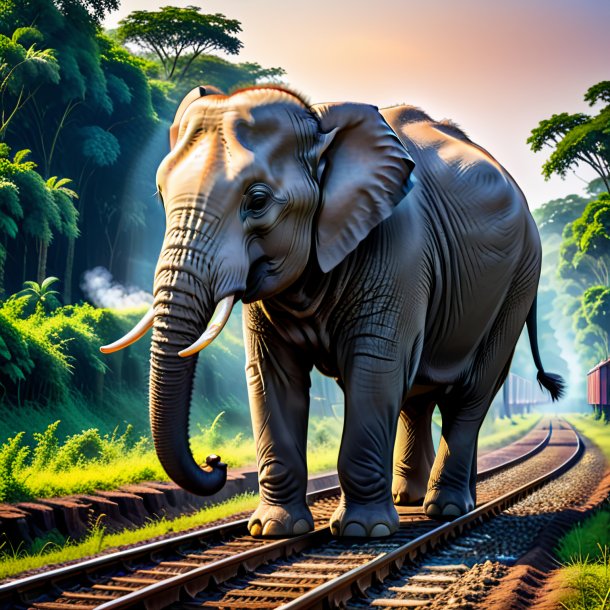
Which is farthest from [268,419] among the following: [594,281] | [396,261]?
[594,281]

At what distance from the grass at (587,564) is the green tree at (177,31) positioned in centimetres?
3320

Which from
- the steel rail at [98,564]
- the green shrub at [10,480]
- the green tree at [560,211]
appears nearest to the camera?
the steel rail at [98,564]

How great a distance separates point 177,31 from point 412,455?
110 feet

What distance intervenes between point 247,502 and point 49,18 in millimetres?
16959

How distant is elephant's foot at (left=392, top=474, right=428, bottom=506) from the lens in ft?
36.3

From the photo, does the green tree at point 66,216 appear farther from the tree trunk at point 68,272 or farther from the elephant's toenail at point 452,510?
the elephant's toenail at point 452,510

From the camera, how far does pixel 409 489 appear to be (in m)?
11.1

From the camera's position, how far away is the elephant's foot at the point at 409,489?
11073mm

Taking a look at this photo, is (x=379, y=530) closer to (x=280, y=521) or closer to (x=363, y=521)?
(x=363, y=521)

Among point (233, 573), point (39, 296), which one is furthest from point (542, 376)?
point (39, 296)

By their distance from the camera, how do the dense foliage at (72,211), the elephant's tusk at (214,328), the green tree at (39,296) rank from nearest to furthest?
1. the elephant's tusk at (214,328)
2. the dense foliage at (72,211)
3. the green tree at (39,296)

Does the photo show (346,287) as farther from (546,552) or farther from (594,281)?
(594,281)

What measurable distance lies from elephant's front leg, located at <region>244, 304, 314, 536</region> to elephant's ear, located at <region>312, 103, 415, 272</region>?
1.08 meters

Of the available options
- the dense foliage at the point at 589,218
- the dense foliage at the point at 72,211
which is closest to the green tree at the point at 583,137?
the dense foliage at the point at 589,218
